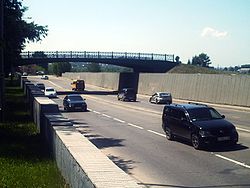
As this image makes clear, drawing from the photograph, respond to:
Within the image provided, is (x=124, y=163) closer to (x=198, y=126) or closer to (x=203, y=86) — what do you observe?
(x=198, y=126)

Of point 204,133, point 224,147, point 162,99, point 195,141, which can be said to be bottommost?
point 162,99

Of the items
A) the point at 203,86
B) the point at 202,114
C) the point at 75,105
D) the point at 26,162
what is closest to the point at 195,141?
the point at 202,114

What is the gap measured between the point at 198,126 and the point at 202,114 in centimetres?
117

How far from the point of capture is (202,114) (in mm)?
16062

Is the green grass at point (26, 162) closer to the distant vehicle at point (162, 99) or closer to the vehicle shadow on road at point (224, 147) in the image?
the vehicle shadow on road at point (224, 147)

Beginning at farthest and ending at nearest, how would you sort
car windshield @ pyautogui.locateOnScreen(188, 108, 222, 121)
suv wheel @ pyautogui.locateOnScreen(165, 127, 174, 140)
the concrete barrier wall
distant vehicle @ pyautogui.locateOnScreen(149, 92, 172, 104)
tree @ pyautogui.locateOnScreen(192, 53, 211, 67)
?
tree @ pyautogui.locateOnScreen(192, 53, 211, 67)
distant vehicle @ pyautogui.locateOnScreen(149, 92, 172, 104)
the concrete barrier wall
suv wheel @ pyautogui.locateOnScreen(165, 127, 174, 140)
car windshield @ pyautogui.locateOnScreen(188, 108, 222, 121)

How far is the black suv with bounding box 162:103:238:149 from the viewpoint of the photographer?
48.1 feet

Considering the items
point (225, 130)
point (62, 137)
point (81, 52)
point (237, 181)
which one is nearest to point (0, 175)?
point (62, 137)

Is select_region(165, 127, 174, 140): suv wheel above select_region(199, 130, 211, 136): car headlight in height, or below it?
below

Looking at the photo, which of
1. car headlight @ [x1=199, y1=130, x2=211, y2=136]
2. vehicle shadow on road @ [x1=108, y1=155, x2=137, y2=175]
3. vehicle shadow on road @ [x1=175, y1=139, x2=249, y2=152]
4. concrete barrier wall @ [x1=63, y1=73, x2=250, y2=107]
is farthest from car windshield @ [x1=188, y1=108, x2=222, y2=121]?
concrete barrier wall @ [x1=63, y1=73, x2=250, y2=107]

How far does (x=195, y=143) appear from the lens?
1498 cm

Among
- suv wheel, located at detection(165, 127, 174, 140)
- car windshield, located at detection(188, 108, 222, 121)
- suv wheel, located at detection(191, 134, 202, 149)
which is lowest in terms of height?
suv wheel, located at detection(165, 127, 174, 140)

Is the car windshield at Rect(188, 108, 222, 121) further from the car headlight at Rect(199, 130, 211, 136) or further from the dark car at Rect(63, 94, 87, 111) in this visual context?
the dark car at Rect(63, 94, 87, 111)

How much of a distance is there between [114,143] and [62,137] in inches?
305
